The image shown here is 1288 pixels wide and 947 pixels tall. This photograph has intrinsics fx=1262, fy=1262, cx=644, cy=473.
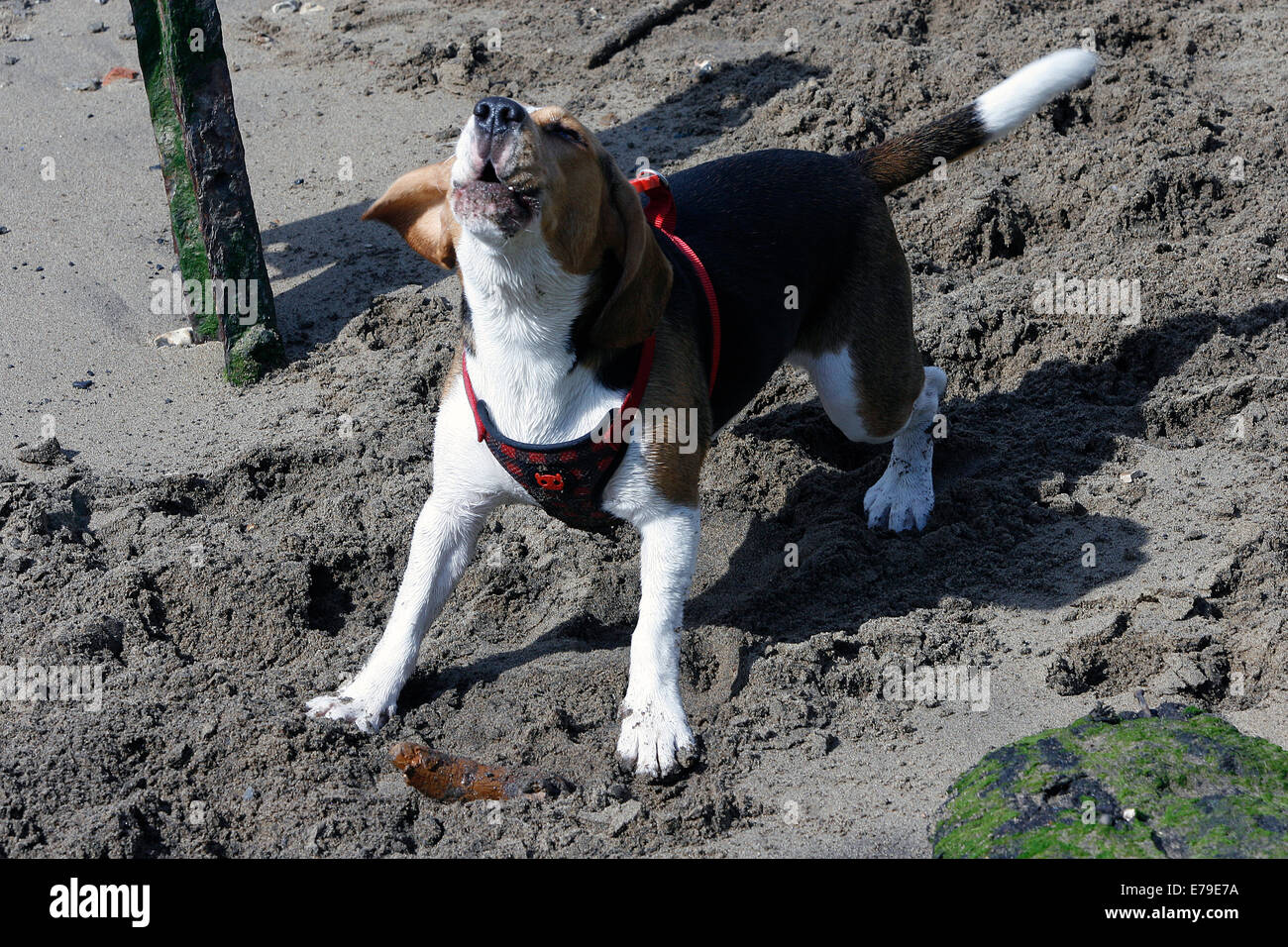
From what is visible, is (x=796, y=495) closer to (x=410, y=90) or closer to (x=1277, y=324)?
(x=1277, y=324)

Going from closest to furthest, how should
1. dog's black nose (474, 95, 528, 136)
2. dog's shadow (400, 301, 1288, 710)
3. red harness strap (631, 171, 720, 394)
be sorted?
1. dog's black nose (474, 95, 528, 136)
2. red harness strap (631, 171, 720, 394)
3. dog's shadow (400, 301, 1288, 710)

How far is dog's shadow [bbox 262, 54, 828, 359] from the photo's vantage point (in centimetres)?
675

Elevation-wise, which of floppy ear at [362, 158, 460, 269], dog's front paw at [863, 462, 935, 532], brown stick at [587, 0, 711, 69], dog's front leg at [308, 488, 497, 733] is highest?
brown stick at [587, 0, 711, 69]

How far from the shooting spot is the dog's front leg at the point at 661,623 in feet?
12.7

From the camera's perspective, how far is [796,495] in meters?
5.43

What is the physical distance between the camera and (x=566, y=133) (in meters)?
3.31

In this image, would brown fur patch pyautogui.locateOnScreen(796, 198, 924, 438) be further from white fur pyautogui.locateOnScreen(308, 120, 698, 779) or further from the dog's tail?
white fur pyautogui.locateOnScreen(308, 120, 698, 779)

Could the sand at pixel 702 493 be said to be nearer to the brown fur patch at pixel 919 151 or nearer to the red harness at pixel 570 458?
the red harness at pixel 570 458

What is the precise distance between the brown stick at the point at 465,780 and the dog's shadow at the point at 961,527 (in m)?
0.43

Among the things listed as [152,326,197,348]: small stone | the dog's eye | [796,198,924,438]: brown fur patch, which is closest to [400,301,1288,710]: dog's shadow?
[796,198,924,438]: brown fur patch

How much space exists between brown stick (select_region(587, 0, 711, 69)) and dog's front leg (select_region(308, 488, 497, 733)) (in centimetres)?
596

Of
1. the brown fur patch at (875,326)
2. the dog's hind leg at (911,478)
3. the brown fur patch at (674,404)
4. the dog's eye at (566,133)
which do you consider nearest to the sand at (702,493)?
the dog's hind leg at (911,478)

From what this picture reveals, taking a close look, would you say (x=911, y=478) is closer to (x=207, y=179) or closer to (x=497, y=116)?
(x=497, y=116)
